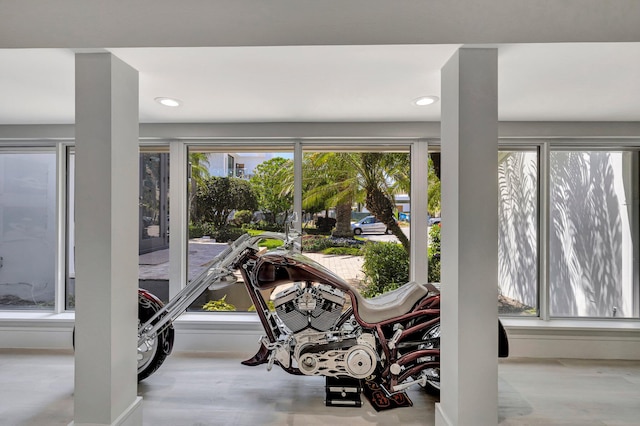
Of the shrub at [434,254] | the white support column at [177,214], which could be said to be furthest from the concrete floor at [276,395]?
the shrub at [434,254]

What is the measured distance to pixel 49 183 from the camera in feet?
11.2

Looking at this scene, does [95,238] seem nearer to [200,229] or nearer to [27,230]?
[200,229]

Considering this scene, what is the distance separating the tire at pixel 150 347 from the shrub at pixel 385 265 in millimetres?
1714

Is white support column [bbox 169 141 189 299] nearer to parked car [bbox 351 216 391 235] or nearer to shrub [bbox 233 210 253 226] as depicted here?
shrub [bbox 233 210 253 226]

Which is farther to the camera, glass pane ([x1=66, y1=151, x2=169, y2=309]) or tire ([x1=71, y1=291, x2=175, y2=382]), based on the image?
glass pane ([x1=66, y1=151, x2=169, y2=309])

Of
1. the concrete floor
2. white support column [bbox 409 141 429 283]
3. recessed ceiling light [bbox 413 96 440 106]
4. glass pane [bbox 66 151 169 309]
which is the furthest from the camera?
glass pane [bbox 66 151 169 309]

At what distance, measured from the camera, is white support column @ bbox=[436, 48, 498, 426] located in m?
1.62

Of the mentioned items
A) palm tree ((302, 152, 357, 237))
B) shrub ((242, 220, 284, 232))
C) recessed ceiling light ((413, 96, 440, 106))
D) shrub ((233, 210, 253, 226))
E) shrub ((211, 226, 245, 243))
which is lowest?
shrub ((211, 226, 245, 243))

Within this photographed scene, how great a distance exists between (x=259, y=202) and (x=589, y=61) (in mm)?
2548

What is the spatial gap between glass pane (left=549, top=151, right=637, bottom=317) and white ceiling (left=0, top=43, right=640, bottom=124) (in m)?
0.51

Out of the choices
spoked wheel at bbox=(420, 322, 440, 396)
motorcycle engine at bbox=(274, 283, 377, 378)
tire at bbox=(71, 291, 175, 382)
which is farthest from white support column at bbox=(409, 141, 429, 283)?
tire at bbox=(71, 291, 175, 382)

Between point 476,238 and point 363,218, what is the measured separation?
1.60 metres

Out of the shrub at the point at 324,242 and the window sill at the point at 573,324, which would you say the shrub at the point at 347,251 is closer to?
the shrub at the point at 324,242

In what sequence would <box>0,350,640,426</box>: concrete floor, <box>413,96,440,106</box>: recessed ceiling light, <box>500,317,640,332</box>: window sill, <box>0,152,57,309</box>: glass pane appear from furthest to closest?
<box>0,152,57,309</box>: glass pane < <box>500,317,640,332</box>: window sill < <box>413,96,440,106</box>: recessed ceiling light < <box>0,350,640,426</box>: concrete floor
